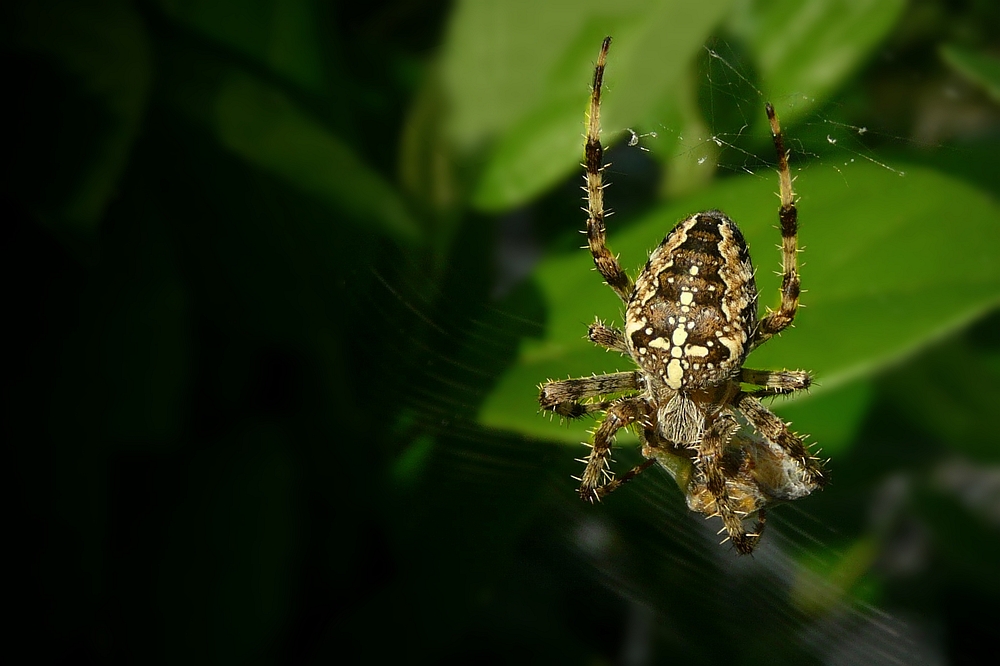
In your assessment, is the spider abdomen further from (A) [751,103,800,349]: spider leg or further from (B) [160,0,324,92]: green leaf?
(B) [160,0,324,92]: green leaf

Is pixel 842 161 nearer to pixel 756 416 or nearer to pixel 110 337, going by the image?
pixel 756 416

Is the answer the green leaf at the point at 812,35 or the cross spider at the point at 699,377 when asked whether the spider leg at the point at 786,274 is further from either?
the green leaf at the point at 812,35

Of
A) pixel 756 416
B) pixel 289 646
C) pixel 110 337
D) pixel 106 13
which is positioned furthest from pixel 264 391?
pixel 756 416

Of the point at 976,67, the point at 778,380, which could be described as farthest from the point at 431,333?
the point at 976,67

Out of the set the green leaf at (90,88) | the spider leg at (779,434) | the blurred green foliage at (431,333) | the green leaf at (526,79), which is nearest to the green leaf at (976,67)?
the blurred green foliage at (431,333)

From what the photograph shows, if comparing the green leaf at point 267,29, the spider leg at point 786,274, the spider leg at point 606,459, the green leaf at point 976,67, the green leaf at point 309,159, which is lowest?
the spider leg at point 606,459

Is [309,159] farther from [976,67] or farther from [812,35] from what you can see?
[976,67]

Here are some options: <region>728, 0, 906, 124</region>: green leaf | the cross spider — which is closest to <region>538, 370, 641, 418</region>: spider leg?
the cross spider
